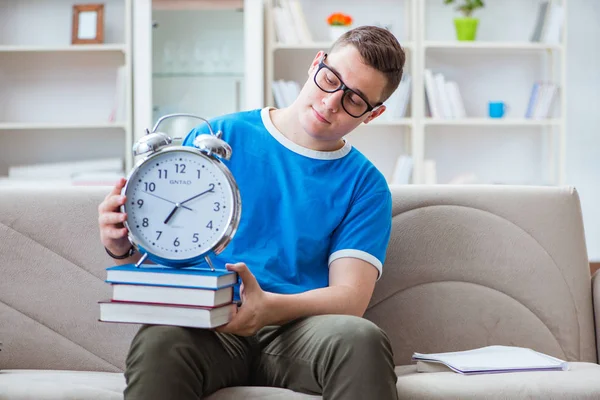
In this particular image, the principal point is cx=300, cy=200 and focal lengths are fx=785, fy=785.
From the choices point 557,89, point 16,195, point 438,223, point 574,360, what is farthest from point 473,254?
point 557,89

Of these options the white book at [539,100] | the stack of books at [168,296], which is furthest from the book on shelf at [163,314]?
the white book at [539,100]

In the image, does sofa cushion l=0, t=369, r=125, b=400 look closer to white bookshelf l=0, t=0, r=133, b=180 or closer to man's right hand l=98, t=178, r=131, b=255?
man's right hand l=98, t=178, r=131, b=255

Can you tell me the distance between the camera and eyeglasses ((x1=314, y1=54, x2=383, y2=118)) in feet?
5.58

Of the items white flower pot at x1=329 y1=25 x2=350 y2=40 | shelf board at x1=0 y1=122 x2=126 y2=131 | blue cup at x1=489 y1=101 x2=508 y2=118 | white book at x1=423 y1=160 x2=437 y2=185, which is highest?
white flower pot at x1=329 y1=25 x2=350 y2=40

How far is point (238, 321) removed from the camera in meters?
1.46

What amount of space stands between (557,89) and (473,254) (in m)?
2.59

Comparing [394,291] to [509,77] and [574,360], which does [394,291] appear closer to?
[574,360]

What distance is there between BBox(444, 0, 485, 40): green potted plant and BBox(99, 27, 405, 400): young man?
271cm

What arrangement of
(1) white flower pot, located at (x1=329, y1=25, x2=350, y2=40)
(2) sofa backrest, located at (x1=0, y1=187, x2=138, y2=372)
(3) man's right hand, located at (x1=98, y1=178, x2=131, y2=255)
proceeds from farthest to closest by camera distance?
(1) white flower pot, located at (x1=329, y1=25, x2=350, y2=40) < (2) sofa backrest, located at (x1=0, y1=187, x2=138, y2=372) < (3) man's right hand, located at (x1=98, y1=178, x2=131, y2=255)

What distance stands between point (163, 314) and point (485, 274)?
3.14 feet

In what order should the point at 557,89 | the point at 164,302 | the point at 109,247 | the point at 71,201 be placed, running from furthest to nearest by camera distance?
the point at 557,89 → the point at 71,201 → the point at 109,247 → the point at 164,302

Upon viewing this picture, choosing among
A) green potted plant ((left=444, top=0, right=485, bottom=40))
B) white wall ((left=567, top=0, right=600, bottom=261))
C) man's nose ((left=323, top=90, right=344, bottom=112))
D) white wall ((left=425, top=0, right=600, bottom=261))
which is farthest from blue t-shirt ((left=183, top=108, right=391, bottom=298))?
white wall ((left=567, top=0, right=600, bottom=261))

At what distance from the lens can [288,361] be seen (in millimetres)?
1538

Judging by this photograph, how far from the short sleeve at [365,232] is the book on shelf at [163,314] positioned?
15.0 inches
